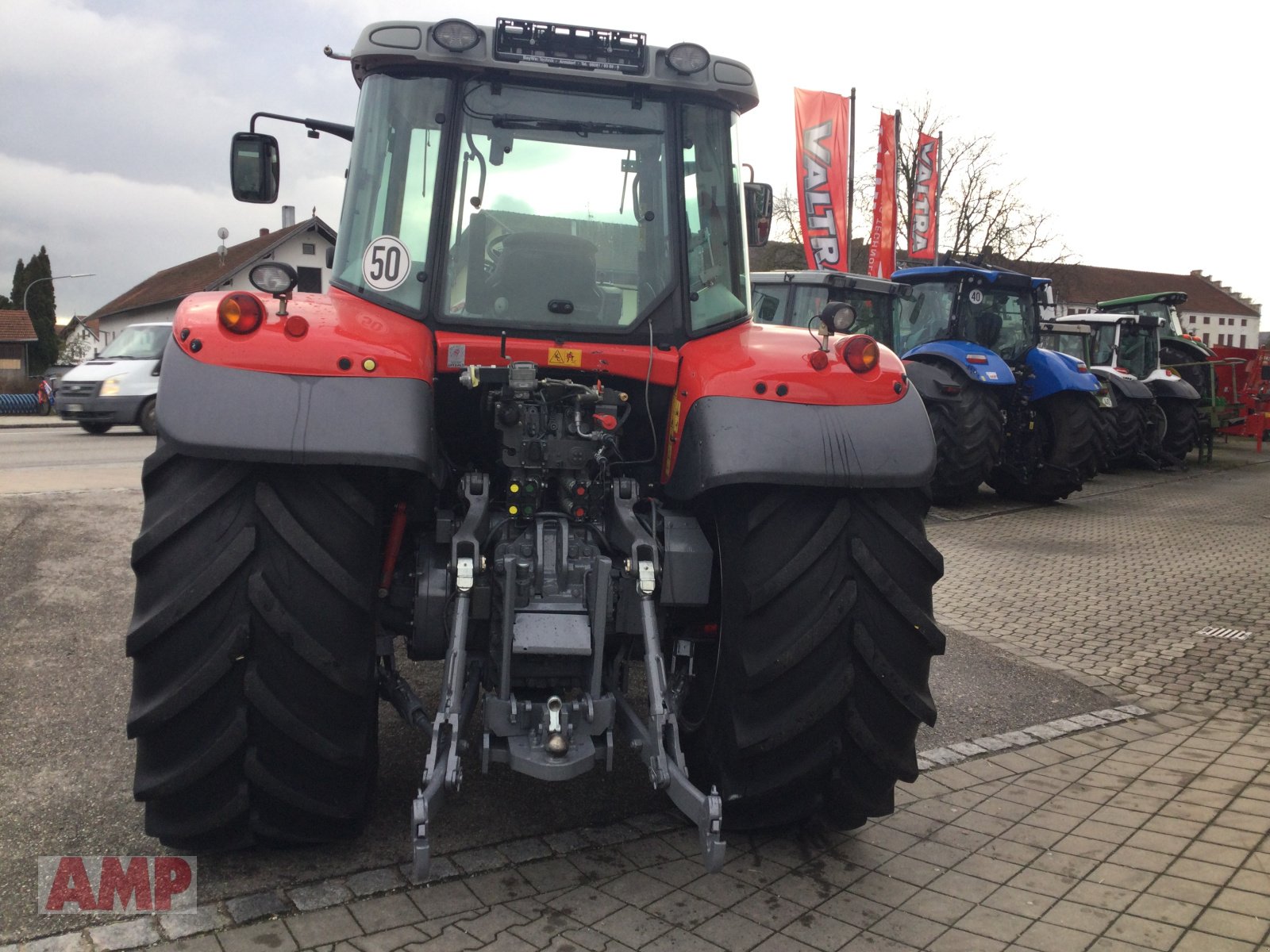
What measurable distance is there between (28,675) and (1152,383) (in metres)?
17.7

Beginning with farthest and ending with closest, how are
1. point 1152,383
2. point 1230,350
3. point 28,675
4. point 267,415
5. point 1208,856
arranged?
point 1230,350
point 1152,383
point 28,675
point 1208,856
point 267,415

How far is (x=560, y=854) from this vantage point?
11.2 feet

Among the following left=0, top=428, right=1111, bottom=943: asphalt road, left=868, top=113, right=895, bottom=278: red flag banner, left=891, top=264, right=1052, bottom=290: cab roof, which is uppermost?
left=868, top=113, right=895, bottom=278: red flag banner

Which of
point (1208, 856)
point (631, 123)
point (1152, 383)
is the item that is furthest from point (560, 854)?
point (1152, 383)

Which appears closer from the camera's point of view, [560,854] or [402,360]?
[402,360]

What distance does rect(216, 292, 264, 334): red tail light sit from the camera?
3010mm

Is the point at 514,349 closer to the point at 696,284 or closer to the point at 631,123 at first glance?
the point at 696,284

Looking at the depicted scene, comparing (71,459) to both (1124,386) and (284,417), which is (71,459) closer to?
(284,417)

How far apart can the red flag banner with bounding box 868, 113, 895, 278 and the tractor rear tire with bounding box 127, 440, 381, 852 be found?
21.8 m

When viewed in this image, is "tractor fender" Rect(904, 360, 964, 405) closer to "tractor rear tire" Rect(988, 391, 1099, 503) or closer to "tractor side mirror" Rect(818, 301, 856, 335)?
"tractor rear tire" Rect(988, 391, 1099, 503)

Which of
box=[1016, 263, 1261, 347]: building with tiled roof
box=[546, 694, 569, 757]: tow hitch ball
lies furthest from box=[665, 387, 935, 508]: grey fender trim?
box=[1016, 263, 1261, 347]: building with tiled roof

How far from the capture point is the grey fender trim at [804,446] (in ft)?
10.3

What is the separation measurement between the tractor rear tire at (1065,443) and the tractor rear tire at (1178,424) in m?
6.15

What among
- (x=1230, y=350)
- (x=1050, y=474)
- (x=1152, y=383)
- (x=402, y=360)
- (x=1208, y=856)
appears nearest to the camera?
(x=402, y=360)
